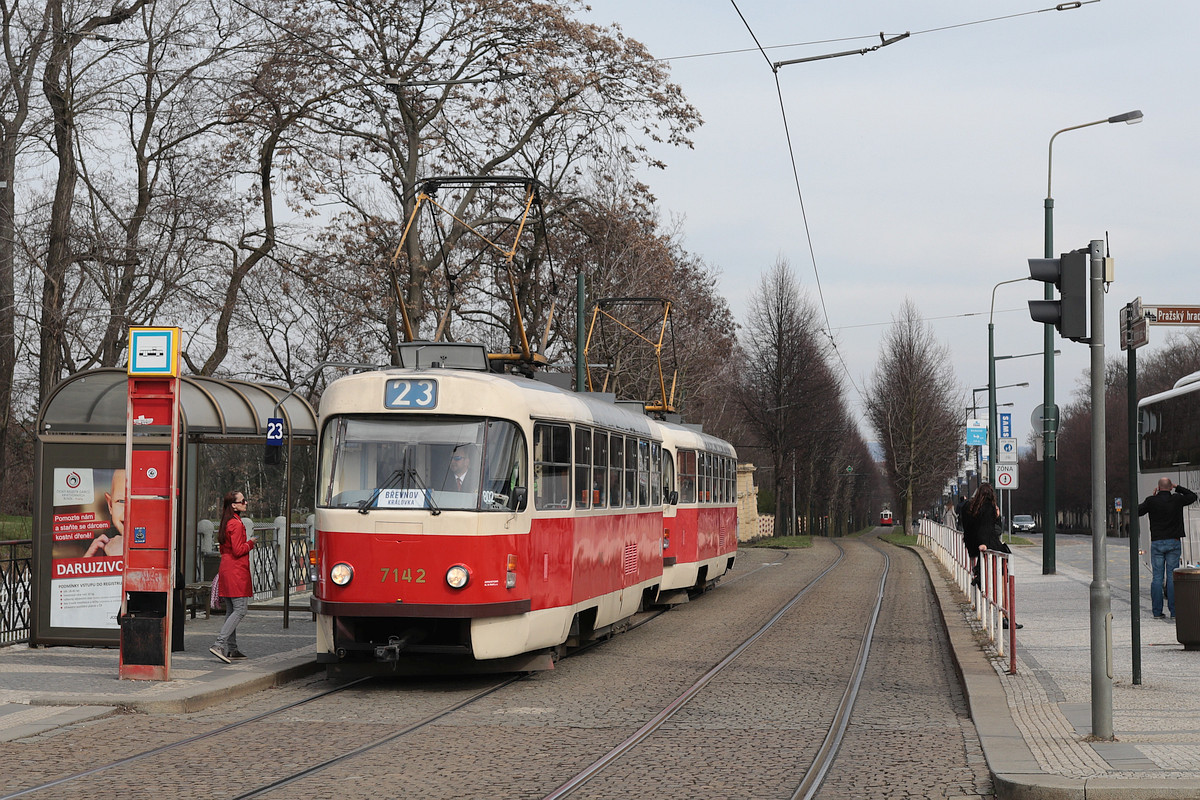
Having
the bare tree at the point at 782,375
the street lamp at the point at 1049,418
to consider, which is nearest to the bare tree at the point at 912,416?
the bare tree at the point at 782,375

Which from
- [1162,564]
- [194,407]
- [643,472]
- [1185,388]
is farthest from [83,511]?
[1185,388]

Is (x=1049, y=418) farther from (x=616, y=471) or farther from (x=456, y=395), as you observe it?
(x=456, y=395)

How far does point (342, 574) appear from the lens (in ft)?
39.4

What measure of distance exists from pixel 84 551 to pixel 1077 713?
980 centimetres

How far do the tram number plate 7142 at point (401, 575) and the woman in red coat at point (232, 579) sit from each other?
Answer: 2.03 meters

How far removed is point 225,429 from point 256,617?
3.41 meters

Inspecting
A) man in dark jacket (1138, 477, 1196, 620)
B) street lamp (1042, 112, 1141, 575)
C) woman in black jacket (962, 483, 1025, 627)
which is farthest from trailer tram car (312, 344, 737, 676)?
street lamp (1042, 112, 1141, 575)

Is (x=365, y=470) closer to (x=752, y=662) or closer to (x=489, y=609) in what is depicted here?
(x=489, y=609)

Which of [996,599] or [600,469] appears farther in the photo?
[600,469]

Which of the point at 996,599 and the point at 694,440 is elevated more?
the point at 694,440

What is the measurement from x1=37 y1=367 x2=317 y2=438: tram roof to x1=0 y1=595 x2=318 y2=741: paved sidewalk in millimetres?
2365

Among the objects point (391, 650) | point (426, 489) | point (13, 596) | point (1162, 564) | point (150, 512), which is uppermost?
point (426, 489)

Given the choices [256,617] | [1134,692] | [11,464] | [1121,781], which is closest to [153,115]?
[11,464]

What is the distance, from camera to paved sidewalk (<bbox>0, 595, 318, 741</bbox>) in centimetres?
1052
